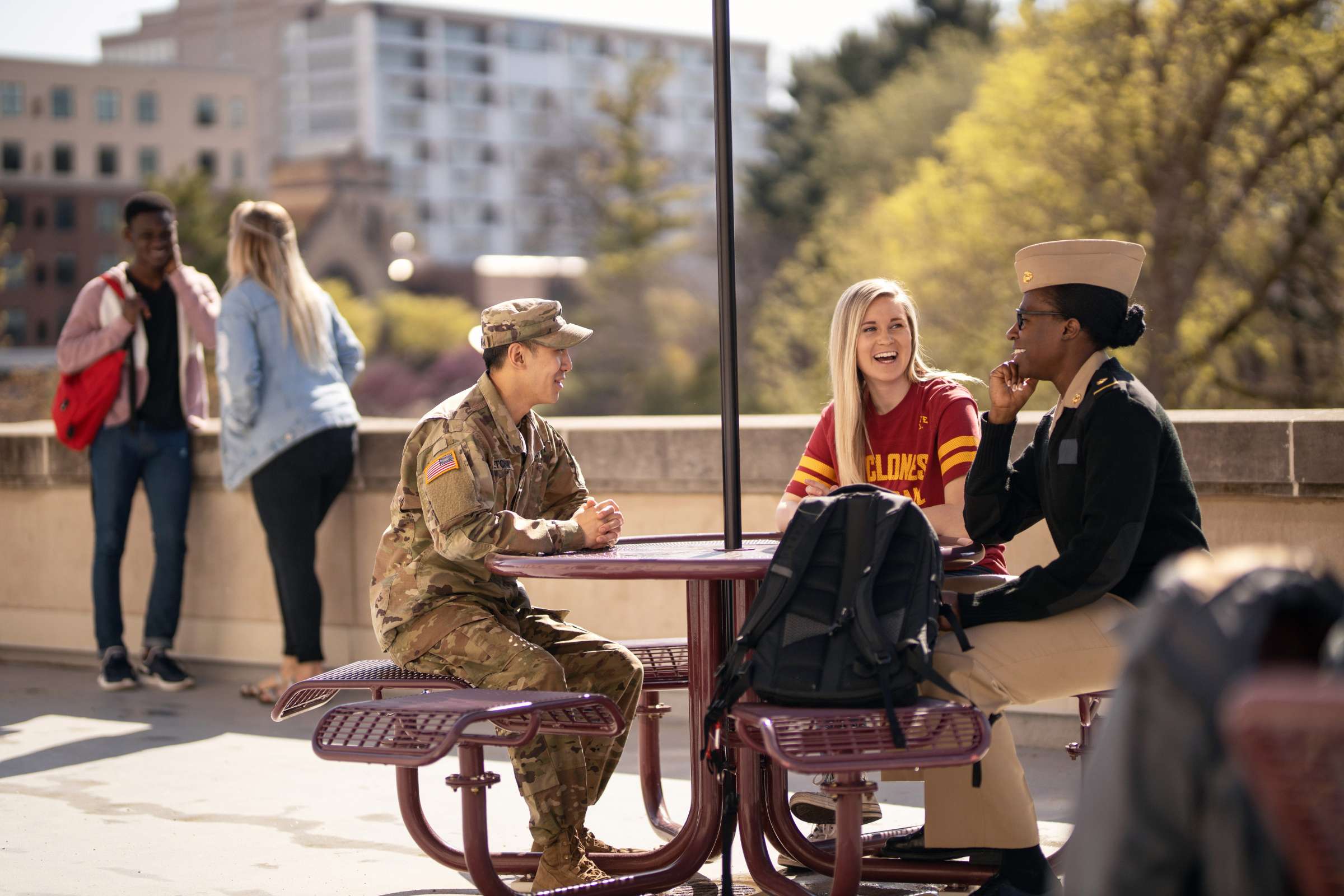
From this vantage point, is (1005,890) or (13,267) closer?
(1005,890)

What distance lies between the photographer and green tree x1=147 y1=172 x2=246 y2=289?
82.8 m

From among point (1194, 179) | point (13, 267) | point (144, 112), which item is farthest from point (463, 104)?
point (1194, 179)

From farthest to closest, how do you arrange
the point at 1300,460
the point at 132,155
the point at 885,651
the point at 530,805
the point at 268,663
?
the point at 132,155 < the point at 268,663 < the point at 1300,460 < the point at 530,805 < the point at 885,651

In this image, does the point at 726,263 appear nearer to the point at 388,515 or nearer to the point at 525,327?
the point at 525,327

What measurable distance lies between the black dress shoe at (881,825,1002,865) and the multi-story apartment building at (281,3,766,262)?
116 meters

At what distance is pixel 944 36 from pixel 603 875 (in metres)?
60.9

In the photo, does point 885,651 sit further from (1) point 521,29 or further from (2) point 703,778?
(1) point 521,29

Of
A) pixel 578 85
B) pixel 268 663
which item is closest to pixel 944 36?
pixel 268 663

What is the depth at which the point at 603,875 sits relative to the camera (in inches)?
169

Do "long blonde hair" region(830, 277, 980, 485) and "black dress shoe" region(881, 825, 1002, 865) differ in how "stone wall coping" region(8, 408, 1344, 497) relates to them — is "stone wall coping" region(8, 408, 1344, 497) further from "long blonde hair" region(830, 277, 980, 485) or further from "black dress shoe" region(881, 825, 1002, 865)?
"black dress shoe" region(881, 825, 1002, 865)

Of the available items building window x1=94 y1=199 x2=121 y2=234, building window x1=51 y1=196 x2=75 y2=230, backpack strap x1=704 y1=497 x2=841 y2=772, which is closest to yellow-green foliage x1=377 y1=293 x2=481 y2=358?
building window x1=94 y1=199 x2=121 y2=234

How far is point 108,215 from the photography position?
3942 inches

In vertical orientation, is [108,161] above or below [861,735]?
above

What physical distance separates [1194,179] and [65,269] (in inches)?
3146
